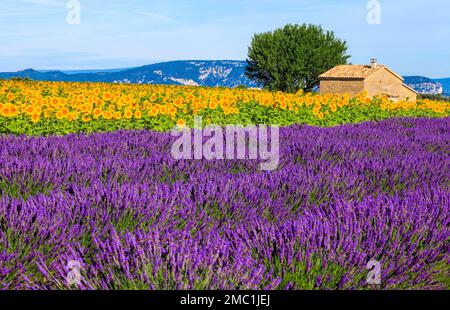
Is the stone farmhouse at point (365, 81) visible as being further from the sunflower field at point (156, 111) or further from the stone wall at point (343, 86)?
the sunflower field at point (156, 111)

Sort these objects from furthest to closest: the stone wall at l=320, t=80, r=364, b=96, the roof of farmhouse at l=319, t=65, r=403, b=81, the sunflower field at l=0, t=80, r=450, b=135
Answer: the roof of farmhouse at l=319, t=65, r=403, b=81
the stone wall at l=320, t=80, r=364, b=96
the sunflower field at l=0, t=80, r=450, b=135

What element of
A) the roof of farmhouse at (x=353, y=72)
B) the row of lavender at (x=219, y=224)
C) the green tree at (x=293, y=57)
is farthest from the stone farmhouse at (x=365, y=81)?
the row of lavender at (x=219, y=224)

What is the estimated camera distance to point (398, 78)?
167ft

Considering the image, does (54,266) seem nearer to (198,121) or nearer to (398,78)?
(198,121)

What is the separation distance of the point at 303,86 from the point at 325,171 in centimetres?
5534

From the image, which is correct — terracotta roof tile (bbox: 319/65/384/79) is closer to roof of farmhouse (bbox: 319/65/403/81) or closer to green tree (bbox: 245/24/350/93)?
roof of farmhouse (bbox: 319/65/403/81)

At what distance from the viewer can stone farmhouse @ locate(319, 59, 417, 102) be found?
47562 millimetres

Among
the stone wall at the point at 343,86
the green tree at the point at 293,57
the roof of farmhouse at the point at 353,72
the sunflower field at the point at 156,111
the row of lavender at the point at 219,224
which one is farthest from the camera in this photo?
the green tree at the point at 293,57

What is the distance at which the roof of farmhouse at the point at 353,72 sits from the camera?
4762cm

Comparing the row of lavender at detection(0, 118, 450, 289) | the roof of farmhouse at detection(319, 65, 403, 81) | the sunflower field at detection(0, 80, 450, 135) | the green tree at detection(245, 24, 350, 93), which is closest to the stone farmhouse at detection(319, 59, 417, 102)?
the roof of farmhouse at detection(319, 65, 403, 81)

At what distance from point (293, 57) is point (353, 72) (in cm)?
1050

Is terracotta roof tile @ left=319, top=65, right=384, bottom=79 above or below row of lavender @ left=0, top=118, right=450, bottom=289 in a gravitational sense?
above

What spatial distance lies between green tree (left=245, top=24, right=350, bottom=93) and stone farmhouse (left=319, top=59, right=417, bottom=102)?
7.18 m

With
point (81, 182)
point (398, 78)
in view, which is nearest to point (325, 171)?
point (81, 182)
